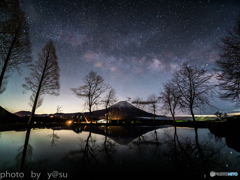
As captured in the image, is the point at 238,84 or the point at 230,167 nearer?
the point at 230,167

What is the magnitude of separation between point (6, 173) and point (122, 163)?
3.28 meters

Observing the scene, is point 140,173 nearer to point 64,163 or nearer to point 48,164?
point 64,163

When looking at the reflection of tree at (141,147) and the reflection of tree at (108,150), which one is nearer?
the reflection of tree at (108,150)

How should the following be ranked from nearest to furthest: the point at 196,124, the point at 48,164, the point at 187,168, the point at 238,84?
1. the point at 187,168
2. the point at 48,164
3. the point at 238,84
4. the point at 196,124

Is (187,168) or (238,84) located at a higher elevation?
(238,84)

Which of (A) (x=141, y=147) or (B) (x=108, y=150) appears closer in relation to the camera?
(B) (x=108, y=150)

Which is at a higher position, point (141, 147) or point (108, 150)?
point (108, 150)

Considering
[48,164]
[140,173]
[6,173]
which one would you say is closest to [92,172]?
[140,173]

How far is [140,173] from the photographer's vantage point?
279cm

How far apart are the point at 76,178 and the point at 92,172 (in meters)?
0.44

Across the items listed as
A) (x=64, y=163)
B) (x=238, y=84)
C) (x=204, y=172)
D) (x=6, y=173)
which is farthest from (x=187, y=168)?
(x=238, y=84)

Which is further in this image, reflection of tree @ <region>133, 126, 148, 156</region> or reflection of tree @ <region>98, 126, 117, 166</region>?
reflection of tree @ <region>133, 126, 148, 156</region>

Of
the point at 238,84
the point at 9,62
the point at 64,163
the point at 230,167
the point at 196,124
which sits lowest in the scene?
the point at 196,124

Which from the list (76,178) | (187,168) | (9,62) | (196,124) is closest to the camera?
(76,178)
